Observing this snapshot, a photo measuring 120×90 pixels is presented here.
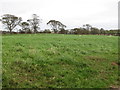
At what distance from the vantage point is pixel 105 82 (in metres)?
10.2

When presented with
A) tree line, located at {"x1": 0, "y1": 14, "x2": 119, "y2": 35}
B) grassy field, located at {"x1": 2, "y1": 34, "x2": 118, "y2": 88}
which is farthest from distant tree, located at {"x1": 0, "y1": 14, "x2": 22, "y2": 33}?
grassy field, located at {"x1": 2, "y1": 34, "x2": 118, "y2": 88}

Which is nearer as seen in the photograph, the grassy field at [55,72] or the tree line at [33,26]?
the grassy field at [55,72]

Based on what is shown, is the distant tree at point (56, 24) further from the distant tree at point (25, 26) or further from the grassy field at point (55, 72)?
the grassy field at point (55, 72)

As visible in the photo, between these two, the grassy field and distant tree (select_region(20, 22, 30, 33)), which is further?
distant tree (select_region(20, 22, 30, 33))

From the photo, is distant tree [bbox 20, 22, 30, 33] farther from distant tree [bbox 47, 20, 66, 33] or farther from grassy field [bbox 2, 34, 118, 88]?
grassy field [bbox 2, 34, 118, 88]

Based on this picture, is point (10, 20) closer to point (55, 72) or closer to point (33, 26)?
point (33, 26)

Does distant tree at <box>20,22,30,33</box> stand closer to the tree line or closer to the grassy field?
the tree line

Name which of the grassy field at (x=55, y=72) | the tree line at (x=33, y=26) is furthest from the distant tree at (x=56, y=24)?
the grassy field at (x=55, y=72)

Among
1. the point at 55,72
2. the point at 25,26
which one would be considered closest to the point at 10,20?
the point at 25,26

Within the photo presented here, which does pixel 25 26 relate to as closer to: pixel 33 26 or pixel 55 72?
pixel 33 26

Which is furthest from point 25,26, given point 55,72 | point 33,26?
point 55,72

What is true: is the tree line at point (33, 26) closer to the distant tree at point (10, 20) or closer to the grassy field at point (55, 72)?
the distant tree at point (10, 20)

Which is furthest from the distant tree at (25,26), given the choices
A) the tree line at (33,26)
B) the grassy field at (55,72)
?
the grassy field at (55,72)

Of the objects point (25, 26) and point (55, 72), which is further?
point (25, 26)
